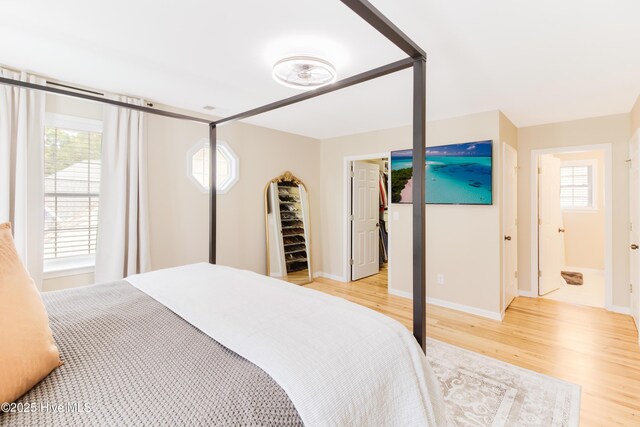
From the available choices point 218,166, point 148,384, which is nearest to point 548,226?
point 218,166

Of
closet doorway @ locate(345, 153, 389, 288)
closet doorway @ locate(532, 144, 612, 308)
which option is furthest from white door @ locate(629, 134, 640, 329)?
closet doorway @ locate(345, 153, 389, 288)

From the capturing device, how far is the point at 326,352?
3.35ft

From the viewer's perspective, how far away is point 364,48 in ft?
6.62

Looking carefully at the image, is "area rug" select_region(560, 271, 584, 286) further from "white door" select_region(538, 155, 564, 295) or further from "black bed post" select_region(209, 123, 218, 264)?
"black bed post" select_region(209, 123, 218, 264)

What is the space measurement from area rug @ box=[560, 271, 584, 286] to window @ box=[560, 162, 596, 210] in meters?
1.19

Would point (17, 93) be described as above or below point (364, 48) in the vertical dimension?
below

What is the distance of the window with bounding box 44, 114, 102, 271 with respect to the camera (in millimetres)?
2600

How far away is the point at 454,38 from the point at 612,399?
8.51ft

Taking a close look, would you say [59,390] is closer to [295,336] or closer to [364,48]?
[295,336]

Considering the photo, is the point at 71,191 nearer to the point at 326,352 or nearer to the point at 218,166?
the point at 218,166

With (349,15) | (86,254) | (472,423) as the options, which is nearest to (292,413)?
(472,423)

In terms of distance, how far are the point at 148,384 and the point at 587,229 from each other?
683cm

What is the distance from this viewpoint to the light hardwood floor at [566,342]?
197 centimetres

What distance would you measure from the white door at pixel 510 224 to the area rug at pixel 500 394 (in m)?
1.39
